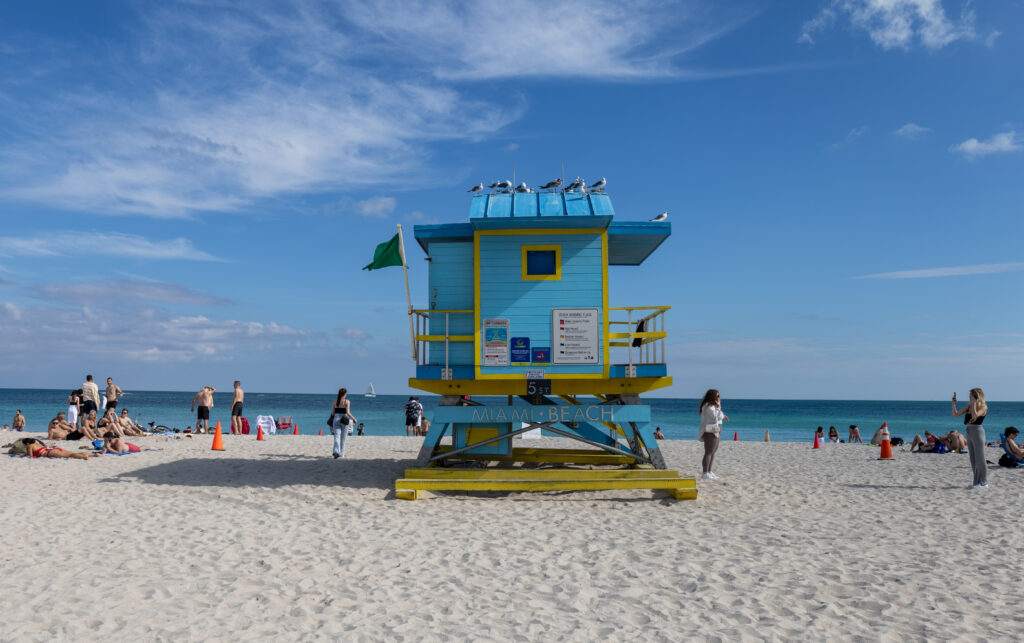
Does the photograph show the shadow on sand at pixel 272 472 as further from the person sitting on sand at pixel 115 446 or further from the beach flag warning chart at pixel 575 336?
the beach flag warning chart at pixel 575 336

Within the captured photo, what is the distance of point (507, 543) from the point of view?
29.6 feet

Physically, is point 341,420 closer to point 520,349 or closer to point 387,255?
point 387,255

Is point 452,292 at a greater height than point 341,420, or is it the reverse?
point 452,292

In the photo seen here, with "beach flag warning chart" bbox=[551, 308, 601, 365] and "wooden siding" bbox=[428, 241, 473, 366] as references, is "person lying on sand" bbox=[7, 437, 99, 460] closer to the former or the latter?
"wooden siding" bbox=[428, 241, 473, 366]

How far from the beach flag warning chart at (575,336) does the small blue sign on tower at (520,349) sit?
450mm

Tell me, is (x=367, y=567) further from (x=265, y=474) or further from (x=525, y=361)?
(x=265, y=474)

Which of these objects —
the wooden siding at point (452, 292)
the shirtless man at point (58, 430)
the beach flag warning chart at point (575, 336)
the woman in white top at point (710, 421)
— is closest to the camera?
the beach flag warning chart at point (575, 336)

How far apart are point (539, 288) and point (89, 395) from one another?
1934 centimetres

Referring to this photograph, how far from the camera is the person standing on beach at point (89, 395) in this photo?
24.1m

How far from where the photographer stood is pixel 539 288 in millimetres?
12289

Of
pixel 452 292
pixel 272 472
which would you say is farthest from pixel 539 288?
pixel 272 472

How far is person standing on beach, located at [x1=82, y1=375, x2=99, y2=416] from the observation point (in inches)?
950

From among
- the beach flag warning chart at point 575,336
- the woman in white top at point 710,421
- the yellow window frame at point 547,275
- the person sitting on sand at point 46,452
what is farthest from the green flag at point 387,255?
the person sitting on sand at point 46,452

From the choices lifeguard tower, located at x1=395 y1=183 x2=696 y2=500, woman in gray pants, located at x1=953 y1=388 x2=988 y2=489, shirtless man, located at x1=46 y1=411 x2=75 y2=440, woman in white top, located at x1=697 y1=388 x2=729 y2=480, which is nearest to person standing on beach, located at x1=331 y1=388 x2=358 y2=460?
lifeguard tower, located at x1=395 y1=183 x2=696 y2=500
